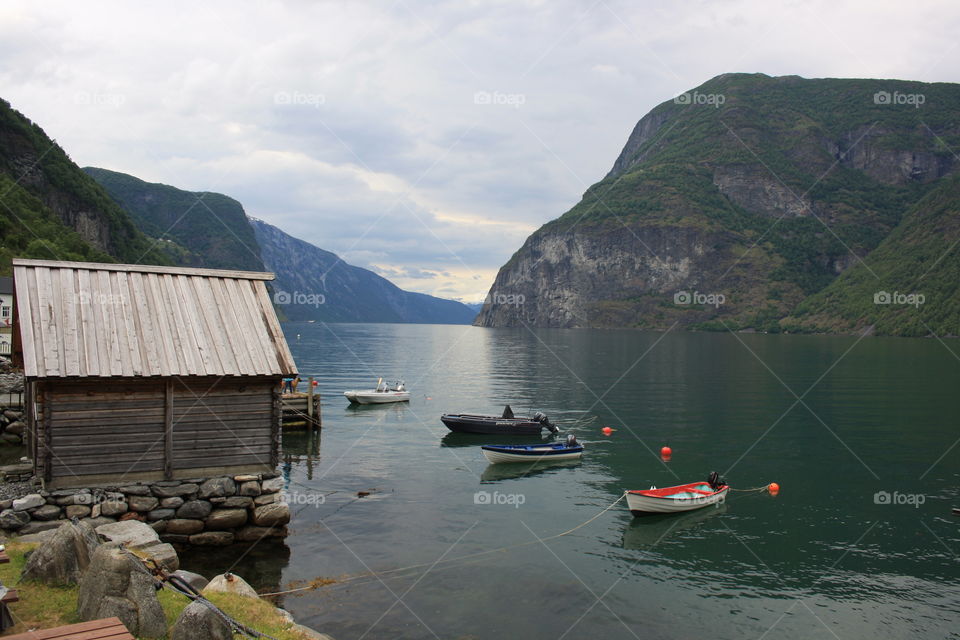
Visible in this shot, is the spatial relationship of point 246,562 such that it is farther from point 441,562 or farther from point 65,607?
point 65,607

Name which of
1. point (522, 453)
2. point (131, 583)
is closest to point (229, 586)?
point (131, 583)

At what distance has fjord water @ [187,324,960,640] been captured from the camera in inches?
733

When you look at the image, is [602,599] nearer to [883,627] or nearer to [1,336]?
[883,627]

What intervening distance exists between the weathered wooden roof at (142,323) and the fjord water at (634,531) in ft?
19.9

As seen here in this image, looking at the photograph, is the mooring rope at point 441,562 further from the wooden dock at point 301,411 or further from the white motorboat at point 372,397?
the white motorboat at point 372,397

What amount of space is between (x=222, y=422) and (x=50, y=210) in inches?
4446

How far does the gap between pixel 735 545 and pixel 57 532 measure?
2189 centimetres

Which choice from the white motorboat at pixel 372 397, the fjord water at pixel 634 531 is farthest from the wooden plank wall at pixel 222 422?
the white motorboat at pixel 372 397

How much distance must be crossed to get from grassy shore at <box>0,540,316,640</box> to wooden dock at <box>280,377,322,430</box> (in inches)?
1154

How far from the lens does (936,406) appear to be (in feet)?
187

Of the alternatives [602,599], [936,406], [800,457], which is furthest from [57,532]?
[936,406]

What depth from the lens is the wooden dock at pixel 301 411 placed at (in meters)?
44.8

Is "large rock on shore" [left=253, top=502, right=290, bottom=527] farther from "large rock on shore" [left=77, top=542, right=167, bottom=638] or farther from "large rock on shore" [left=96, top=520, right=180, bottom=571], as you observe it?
"large rock on shore" [left=77, top=542, right=167, bottom=638]

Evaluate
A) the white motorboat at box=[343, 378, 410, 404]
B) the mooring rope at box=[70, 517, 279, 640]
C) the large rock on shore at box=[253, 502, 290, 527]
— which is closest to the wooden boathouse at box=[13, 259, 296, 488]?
the large rock on shore at box=[253, 502, 290, 527]
